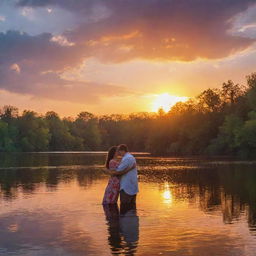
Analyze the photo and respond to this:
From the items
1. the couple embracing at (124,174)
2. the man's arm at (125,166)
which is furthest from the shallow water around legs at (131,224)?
the man's arm at (125,166)

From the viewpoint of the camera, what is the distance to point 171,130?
110 metres

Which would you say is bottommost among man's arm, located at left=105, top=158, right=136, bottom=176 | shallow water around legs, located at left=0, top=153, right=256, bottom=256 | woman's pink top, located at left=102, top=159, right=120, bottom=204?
shallow water around legs, located at left=0, top=153, right=256, bottom=256

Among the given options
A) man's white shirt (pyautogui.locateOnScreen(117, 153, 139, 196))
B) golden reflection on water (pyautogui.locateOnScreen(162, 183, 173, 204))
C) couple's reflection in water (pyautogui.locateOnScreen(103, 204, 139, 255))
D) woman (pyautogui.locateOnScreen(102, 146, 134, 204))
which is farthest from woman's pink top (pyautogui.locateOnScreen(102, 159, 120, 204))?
golden reflection on water (pyautogui.locateOnScreen(162, 183, 173, 204))

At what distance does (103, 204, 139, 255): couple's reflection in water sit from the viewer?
1016 cm

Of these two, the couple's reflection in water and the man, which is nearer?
the couple's reflection in water

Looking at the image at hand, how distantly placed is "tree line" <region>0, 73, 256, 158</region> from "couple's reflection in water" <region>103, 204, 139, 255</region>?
6182cm

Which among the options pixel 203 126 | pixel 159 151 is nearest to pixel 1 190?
pixel 203 126

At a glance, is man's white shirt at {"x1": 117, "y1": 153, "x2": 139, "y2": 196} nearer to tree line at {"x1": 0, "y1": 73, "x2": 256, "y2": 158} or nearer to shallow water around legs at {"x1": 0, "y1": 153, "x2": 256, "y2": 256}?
shallow water around legs at {"x1": 0, "y1": 153, "x2": 256, "y2": 256}

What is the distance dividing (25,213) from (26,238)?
404 centimetres

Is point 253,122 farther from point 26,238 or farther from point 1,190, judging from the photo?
point 26,238

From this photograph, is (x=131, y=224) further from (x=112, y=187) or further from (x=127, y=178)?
(x=112, y=187)

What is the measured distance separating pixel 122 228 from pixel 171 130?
323 ft

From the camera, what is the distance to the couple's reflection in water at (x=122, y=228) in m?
10.2

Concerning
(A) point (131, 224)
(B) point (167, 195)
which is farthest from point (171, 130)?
(A) point (131, 224)
